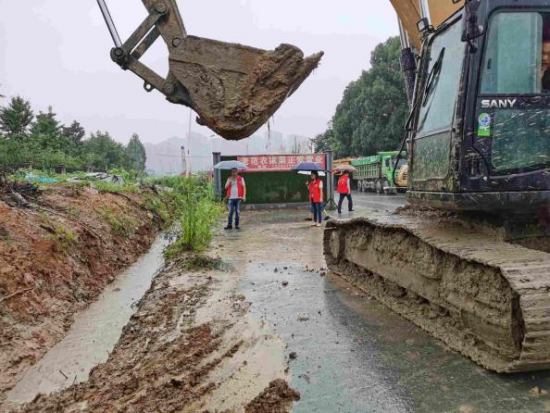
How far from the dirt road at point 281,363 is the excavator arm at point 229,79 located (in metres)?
1.74

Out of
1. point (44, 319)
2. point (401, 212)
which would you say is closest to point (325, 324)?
point (401, 212)

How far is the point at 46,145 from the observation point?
35.5 meters

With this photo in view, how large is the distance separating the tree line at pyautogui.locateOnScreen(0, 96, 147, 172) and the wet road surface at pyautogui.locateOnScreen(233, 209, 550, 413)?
38.8ft

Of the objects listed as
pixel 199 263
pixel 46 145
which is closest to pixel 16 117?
pixel 46 145

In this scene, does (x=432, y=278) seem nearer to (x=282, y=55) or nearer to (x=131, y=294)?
(x=282, y=55)

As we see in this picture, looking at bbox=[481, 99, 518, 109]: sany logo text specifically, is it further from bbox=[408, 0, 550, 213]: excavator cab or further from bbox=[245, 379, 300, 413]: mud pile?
bbox=[245, 379, 300, 413]: mud pile

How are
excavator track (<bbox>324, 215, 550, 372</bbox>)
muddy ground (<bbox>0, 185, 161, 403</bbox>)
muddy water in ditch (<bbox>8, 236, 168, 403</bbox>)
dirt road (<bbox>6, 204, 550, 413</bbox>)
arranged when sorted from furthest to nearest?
muddy ground (<bbox>0, 185, 161, 403</bbox>) → muddy water in ditch (<bbox>8, 236, 168, 403</bbox>) → dirt road (<bbox>6, 204, 550, 413</bbox>) → excavator track (<bbox>324, 215, 550, 372</bbox>)

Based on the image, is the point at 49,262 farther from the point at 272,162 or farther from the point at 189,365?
the point at 272,162

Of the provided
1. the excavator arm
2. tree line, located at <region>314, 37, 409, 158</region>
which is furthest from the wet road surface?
tree line, located at <region>314, 37, 409, 158</region>

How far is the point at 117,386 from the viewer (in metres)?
3.39

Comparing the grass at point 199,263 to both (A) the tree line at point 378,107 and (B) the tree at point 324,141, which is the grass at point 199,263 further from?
(B) the tree at point 324,141

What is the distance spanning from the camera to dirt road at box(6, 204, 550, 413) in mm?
3035

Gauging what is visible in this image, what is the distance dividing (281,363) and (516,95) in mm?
2710

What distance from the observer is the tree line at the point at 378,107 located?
118 feet
